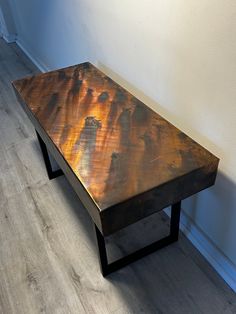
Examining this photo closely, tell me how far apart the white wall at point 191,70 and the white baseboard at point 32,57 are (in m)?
1.27

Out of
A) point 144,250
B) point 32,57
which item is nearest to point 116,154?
point 144,250

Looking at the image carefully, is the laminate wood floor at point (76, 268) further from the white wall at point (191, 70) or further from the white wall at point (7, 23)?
the white wall at point (7, 23)

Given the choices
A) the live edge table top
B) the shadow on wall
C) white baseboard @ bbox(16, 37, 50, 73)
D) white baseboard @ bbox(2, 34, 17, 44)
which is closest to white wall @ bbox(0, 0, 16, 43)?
white baseboard @ bbox(2, 34, 17, 44)

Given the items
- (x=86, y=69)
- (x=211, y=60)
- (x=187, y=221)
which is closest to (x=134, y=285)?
(x=187, y=221)

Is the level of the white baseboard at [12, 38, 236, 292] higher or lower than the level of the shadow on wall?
lower

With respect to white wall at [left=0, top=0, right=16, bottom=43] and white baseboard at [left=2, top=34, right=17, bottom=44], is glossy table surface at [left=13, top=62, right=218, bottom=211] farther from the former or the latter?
white baseboard at [left=2, top=34, right=17, bottom=44]

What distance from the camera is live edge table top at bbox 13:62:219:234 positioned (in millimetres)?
878

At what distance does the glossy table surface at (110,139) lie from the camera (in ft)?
2.99

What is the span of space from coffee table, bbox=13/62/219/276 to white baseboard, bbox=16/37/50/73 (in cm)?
159

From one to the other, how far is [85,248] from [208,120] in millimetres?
796

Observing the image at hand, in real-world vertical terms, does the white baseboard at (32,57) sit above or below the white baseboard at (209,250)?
below

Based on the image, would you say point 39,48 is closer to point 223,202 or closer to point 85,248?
point 85,248

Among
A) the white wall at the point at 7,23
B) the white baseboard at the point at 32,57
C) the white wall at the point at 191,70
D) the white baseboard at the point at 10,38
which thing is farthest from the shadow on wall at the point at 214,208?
the white baseboard at the point at 10,38

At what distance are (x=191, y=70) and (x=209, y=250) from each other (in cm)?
76
